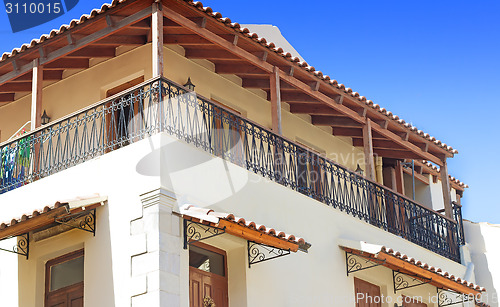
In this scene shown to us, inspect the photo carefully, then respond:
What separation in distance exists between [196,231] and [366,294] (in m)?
4.57

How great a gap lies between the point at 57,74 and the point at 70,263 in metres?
4.14

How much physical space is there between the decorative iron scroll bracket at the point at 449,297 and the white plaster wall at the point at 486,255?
166cm

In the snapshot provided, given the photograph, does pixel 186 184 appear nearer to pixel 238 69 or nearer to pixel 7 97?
pixel 238 69

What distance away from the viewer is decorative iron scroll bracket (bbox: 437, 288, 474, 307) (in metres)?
17.6

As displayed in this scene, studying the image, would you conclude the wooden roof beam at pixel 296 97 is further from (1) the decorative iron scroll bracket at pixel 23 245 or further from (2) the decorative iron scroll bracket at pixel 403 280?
(1) the decorative iron scroll bracket at pixel 23 245

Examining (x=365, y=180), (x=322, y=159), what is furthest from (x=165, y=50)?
(x=365, y=180)

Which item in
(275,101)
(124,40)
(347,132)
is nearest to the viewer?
(124,40)

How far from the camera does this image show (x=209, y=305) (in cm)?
1305

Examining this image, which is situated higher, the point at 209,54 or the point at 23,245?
the point at 209,54

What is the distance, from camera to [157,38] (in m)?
13.3

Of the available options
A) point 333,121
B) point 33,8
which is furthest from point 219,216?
point 333,121

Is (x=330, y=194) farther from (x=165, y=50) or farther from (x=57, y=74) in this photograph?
(x=57, y=74)

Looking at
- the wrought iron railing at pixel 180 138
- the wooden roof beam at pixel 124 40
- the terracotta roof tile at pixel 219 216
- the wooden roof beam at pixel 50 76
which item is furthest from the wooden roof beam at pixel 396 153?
the terracotta roof tile at pixel 219 216

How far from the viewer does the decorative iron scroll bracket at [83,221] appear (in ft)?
42.0
